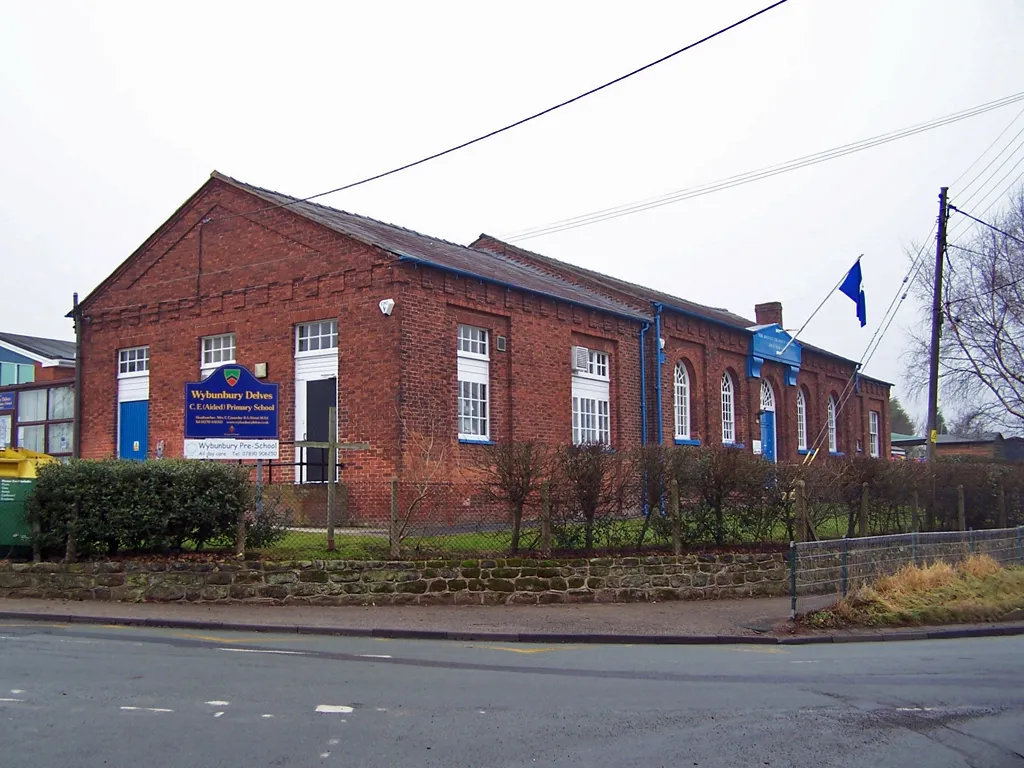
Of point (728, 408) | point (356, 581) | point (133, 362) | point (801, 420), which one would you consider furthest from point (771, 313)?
point (356, 581)

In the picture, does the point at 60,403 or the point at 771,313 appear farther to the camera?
the point at 771,313

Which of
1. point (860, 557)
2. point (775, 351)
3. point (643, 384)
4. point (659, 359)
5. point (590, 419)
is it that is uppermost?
point (775, 351)

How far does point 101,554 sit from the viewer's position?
14.8m

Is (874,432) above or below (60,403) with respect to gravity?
below

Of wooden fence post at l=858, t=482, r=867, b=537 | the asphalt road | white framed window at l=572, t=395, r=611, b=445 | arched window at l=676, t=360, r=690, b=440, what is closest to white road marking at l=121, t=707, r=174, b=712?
the asphalt road

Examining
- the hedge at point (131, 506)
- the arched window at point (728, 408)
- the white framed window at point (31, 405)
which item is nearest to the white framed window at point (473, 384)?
the hedge at point (131, 506)

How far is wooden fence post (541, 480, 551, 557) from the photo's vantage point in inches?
587

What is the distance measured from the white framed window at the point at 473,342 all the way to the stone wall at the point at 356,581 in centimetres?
901

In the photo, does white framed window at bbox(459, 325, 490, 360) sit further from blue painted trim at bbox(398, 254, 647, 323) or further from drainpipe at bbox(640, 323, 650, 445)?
drainpipe at bbox(640, 323, 650, 445)

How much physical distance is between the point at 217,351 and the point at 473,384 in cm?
670

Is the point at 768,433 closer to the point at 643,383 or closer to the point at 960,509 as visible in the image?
the point at 643,383

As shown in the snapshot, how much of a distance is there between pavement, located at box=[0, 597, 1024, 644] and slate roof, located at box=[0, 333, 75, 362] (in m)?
26.7

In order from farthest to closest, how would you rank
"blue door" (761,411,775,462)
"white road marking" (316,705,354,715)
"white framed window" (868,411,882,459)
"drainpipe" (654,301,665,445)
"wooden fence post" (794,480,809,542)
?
1. "white framed window" (868,411,882,459)
2. "blue door" (761,411,775,462)
3. "drainpipe" (654,301,665,445)
4. "wooden fence post" (794,480,809,542)
5. "white road marking" (316,705,354,715)

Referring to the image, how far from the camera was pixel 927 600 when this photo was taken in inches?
537
